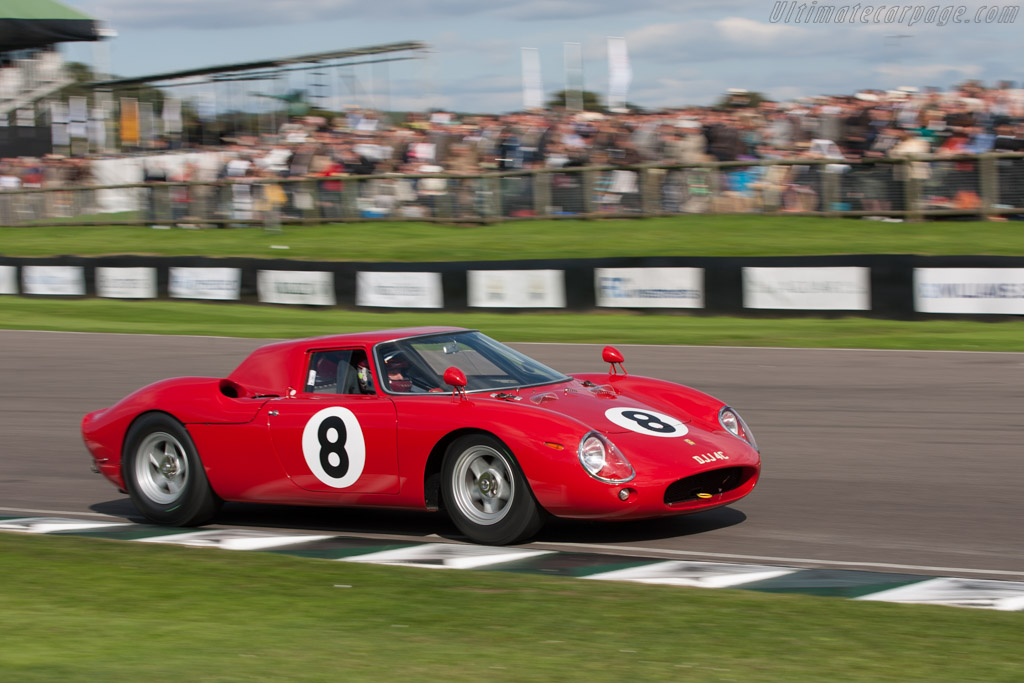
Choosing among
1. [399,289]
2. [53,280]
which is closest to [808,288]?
[399,289]

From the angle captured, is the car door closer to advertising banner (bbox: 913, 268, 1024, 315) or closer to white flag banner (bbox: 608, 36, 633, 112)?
advertising banner (bbox: 913, 268, 1024, 315)

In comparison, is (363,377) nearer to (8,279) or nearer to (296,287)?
(296,287)

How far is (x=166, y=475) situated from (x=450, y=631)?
3124 millimetres

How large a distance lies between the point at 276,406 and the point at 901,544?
3.26 m

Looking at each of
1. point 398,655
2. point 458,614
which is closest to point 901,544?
point 458,614

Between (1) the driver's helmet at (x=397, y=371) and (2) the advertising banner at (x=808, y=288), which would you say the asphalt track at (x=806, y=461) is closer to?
(1) the driver's helmet at (x=397, y=371)

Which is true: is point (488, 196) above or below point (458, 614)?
above

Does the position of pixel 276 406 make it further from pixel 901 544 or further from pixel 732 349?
pixel 732 349

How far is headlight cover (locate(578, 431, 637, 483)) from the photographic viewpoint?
5492 mm

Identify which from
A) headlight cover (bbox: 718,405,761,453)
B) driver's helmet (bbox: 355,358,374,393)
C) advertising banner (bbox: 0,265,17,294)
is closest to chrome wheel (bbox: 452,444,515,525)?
driver's helmet (bbox: 355,358,374,393)

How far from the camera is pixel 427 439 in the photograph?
5898mm

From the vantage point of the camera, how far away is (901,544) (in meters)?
5.66

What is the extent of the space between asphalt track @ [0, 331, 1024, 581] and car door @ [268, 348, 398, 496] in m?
0.40

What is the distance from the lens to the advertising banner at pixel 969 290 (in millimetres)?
14609
